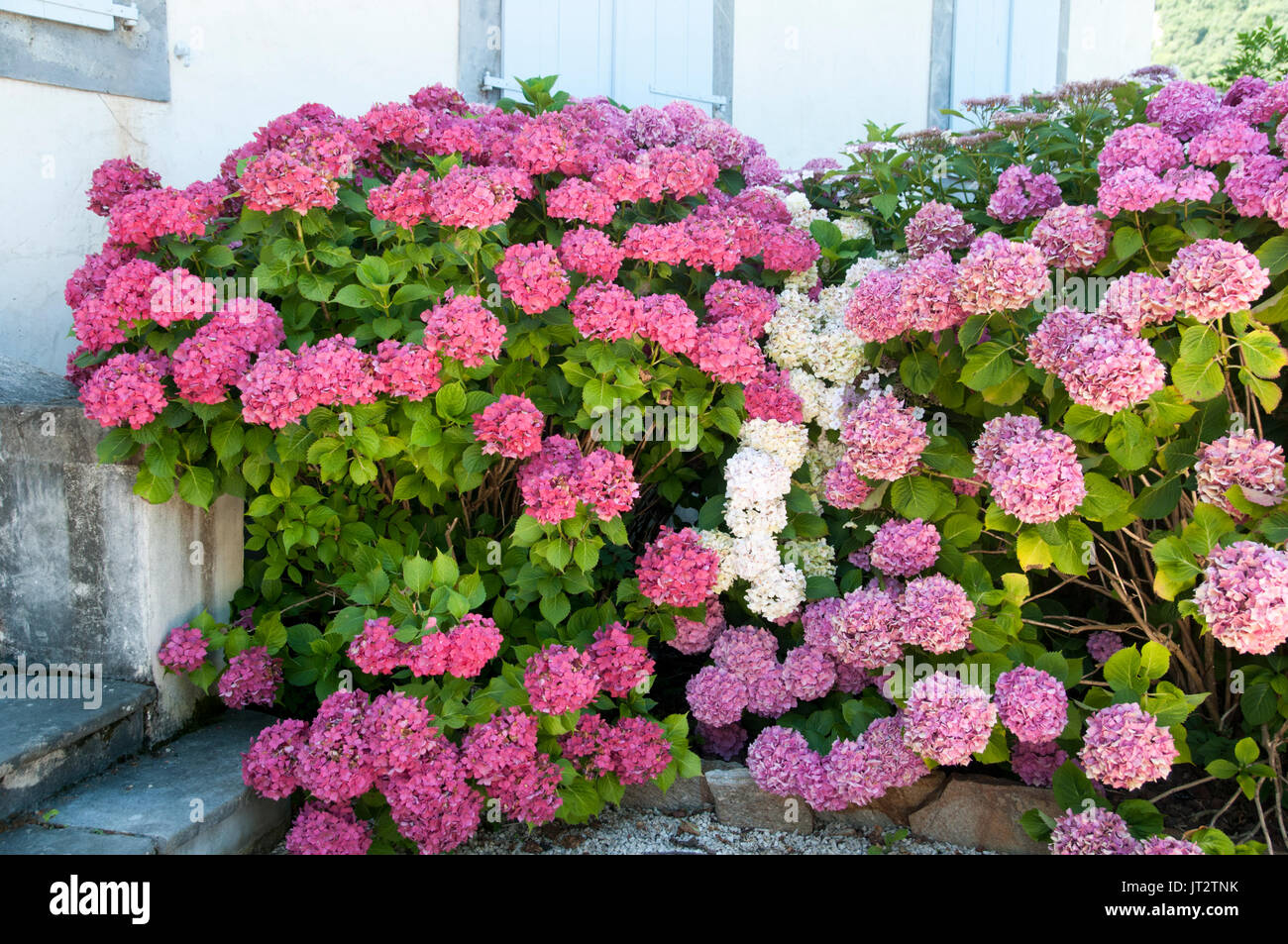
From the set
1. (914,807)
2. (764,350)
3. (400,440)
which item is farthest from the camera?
(764,350)

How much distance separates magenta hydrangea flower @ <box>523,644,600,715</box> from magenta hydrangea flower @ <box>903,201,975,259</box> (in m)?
1.75

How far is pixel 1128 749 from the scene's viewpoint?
7.77 ft

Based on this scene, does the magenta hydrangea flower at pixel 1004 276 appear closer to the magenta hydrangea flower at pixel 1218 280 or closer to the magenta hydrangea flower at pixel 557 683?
the magenta hydrangea flower at pixel 1218 280

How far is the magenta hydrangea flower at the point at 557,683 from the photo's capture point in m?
2.52

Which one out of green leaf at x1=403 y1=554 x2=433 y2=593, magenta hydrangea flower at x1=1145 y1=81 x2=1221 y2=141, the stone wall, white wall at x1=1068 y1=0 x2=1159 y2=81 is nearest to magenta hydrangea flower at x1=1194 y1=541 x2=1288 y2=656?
magenta hydrangea flower at x1=1145 y1=81 x2=1221 y2=141

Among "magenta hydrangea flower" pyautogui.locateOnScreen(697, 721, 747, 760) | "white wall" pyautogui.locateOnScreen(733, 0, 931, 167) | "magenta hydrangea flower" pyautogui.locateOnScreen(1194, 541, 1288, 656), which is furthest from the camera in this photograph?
"white wall" pyautogui.locateOnScreen(733, 0, 931, 167)

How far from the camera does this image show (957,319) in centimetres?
285

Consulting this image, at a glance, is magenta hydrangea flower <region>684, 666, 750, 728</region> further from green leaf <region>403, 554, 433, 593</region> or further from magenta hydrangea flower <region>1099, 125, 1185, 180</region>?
magenta hydrangea flower <region>1099, 125, 1185, 180</region>

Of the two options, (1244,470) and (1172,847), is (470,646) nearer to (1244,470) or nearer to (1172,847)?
(1172,847)

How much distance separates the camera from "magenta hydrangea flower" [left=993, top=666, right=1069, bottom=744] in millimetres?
2480

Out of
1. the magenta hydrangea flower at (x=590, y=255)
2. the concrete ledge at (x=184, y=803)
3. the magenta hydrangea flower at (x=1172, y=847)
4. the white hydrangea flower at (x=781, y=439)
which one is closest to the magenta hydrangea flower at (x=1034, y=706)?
the magenta hydrangea flower at (x=1172, y=847)

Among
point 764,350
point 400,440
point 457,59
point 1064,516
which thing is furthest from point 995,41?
point 400,440

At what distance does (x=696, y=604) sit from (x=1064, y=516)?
102cm
